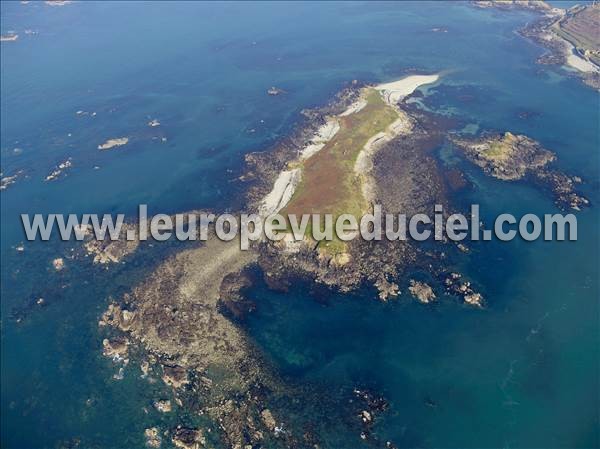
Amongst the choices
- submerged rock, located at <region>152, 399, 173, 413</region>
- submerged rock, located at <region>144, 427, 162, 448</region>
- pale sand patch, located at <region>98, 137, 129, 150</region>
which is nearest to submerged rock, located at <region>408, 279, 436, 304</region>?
submerged rock, located at <region>152, 399, 173, 413</region>

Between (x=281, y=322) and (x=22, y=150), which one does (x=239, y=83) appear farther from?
(x=281, y=322)

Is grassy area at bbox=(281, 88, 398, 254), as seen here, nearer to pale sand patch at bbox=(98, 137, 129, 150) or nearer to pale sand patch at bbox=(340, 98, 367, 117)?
pale sand patch at bbox=(340, 98, 367, 117)

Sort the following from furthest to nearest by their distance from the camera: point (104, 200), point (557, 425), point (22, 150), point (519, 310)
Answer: point (22, 150) → point (104, 200) → point (519, 310) → point (557, 425)

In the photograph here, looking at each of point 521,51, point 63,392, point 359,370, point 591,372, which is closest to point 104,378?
point 63,392

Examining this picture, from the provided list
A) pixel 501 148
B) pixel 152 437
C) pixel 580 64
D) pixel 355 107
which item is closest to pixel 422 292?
pixel 152 437

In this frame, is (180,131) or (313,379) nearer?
(313,379)

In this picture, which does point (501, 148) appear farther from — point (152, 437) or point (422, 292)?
point (152, 437)
